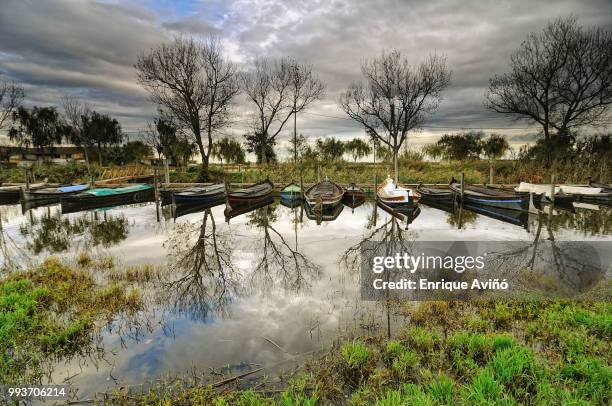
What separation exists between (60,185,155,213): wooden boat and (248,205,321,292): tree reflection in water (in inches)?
562

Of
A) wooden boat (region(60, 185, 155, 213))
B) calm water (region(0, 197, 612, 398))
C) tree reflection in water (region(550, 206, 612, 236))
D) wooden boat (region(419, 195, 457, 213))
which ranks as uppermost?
wooden boat (region(60, 185, 155, 213))

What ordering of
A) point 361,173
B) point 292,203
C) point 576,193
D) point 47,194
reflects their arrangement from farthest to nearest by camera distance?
point 361,173 < point 47,194 < point 292,203 < point 576,193

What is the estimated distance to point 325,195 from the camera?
60.0 ft

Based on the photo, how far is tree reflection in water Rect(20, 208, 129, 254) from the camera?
11102 mm

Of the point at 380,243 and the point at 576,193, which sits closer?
the point at 380,243

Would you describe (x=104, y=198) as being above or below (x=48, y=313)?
above

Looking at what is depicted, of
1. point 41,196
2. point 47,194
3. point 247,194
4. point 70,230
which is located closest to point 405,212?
point 247,194

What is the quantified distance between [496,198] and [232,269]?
15057mm

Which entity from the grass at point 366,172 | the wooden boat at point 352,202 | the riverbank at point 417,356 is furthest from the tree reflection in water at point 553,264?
the grass at point 366,172

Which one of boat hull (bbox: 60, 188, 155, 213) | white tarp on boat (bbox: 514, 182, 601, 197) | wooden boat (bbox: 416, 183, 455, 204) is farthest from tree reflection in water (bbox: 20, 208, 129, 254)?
white tarp on boat (bbox: 514, 182, 601, 197)

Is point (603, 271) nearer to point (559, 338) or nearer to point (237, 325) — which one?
point (559, 338)

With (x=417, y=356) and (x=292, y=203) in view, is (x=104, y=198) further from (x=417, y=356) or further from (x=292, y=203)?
(x=417, y=356)

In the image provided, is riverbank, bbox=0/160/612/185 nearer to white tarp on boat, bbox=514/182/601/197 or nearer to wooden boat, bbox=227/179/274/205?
wooden boat, bbox=227/179/274/205

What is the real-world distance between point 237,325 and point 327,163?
31.8 metres
